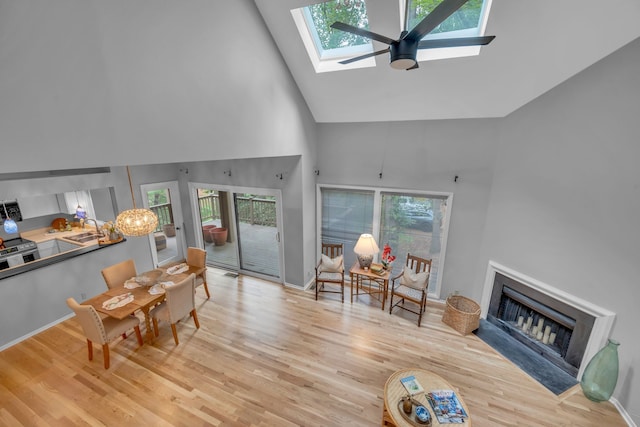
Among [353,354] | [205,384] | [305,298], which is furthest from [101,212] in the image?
[353,354]

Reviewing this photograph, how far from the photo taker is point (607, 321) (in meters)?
2.90

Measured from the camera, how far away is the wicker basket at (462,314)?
155 inches

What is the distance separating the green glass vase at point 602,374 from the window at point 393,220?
2.04 meters

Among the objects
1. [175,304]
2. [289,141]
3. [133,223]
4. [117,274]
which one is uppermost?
[289,141]

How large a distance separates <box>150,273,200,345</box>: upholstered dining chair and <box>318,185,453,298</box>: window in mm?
2639

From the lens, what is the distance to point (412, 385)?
2.70m

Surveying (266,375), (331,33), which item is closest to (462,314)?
(266,375)

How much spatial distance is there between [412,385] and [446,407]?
0.34 metres

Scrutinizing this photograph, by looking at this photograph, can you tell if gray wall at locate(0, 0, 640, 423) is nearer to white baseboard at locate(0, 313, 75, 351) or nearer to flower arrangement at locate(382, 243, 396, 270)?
white baseboard at locate(0, 313, 75, 351)

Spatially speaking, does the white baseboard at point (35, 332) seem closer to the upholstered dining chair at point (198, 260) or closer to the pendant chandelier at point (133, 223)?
the upholstered dining chair at point (198, 260)

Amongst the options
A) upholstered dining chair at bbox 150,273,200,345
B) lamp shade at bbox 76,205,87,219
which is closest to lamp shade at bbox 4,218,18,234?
lamp shade at bbox 76,205,87,219

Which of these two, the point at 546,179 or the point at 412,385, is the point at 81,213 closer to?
the point at 412,385

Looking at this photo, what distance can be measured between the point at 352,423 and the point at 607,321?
3.01 meters

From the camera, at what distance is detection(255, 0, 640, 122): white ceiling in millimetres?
2367
